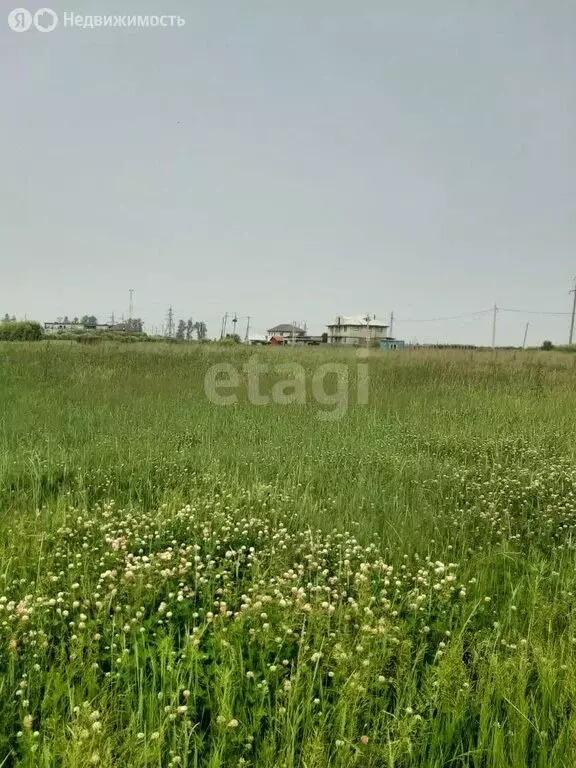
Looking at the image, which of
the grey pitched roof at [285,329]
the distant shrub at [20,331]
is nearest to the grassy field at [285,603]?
the distant shrub at [20,331]

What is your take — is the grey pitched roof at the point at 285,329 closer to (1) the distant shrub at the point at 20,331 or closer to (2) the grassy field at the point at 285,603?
(1) the distant shrub at the point at 20,331

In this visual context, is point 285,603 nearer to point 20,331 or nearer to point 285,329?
point 20,331

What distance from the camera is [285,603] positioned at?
7.85 ft

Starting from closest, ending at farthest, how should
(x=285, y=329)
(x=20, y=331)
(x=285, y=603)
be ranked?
(x=285, y=603), (x=20, y=331), (x=285, y=329)

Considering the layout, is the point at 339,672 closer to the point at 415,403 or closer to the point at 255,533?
the point at 255,533

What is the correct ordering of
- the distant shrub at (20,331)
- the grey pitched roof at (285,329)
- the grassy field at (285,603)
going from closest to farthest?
the grassy field at (285,603), the distant shrub at (20,331), the grey pitched roof at (285,329)

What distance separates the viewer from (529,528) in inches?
149

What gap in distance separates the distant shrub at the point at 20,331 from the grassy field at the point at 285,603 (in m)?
37.0

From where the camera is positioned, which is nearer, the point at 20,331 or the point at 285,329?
the point at 20,331

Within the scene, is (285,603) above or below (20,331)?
below

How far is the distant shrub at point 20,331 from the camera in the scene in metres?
37.2

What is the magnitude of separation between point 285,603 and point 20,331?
42.9m

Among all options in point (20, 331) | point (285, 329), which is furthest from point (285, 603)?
point (285, 329)

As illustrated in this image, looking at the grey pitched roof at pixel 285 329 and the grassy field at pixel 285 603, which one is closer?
the grassy field at pixel 285 603
